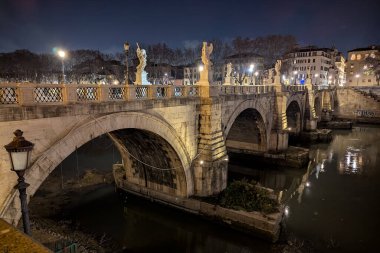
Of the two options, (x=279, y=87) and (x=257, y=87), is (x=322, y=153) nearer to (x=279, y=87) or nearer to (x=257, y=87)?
(x=279, y=87)

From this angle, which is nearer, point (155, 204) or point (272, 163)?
point (155, 204)

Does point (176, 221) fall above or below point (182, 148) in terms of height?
below

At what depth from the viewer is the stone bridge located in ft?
22.9

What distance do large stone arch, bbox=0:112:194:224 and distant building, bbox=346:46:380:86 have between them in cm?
8072

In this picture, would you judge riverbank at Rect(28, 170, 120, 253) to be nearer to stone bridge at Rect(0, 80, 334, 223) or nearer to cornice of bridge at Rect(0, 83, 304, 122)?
stone bridge at Rect(0, 80, 334, 223)

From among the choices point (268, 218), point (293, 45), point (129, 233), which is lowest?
point (129, 233)

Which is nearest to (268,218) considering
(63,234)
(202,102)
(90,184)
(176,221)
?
(176,221)

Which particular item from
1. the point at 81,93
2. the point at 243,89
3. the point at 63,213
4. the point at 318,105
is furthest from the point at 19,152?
the point at 318,105

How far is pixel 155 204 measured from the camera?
16.0 meters

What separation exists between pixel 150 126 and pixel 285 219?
9.58 m

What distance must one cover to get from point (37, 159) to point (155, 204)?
980 cm

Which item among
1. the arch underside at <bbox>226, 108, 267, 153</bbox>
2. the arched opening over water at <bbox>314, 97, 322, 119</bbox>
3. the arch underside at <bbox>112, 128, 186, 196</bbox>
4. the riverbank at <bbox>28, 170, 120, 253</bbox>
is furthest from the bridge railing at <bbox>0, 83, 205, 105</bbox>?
the arched opening over water at <bbox>314, 97, 322, 119</bbox>

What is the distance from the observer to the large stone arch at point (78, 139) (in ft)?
22.4

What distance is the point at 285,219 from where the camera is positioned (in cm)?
1501
